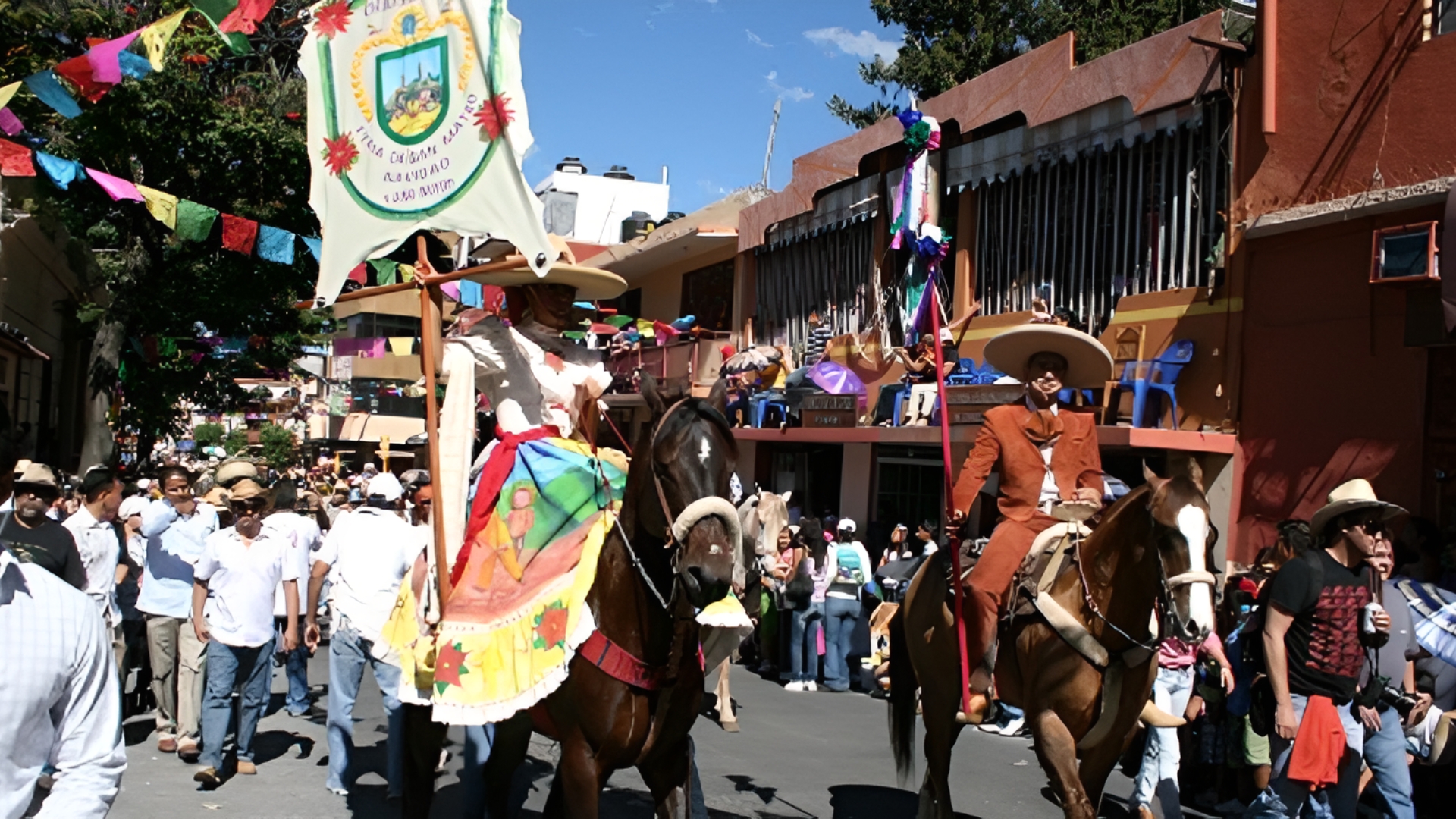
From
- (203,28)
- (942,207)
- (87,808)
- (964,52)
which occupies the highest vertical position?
(964,52)

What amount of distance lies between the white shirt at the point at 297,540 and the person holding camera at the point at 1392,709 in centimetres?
686

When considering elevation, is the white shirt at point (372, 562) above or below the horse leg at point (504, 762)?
above

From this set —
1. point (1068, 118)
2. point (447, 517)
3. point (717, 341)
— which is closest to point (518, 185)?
point (447, 517)

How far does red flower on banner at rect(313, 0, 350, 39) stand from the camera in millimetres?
5777

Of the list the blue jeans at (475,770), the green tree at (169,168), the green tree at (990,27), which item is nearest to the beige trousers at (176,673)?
the blue jeans at (475,770)

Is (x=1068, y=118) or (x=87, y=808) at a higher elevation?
(x=1068, y=118)

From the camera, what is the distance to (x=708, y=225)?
27.3 metres

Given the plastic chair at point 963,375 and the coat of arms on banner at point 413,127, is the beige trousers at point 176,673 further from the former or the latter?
the plastic chair at point 963,375

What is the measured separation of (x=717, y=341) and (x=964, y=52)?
7115mm

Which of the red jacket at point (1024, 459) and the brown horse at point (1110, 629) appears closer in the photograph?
the brown horse at point (1110, 629)

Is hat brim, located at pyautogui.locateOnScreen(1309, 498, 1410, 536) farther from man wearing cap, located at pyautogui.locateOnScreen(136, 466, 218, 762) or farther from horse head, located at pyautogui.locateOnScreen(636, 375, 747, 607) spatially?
man wearing cap, located at pyautogui.locateOnScreen(136, 466, 218, 762)

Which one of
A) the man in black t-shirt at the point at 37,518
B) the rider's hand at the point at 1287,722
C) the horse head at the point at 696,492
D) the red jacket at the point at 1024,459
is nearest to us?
the horse head at the point at 696,492

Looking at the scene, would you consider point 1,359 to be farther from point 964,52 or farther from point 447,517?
point 447,517

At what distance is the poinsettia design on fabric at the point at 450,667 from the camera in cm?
579
